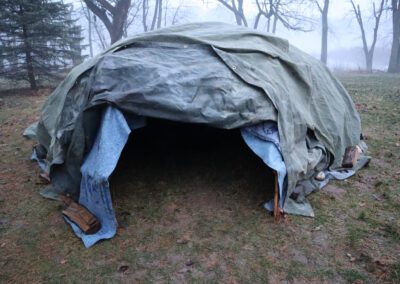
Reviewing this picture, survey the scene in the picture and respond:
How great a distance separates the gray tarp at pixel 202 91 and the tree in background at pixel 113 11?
10.8 m

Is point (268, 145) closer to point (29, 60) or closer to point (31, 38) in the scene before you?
point (31, 38)

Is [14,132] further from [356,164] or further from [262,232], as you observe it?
[356,164]

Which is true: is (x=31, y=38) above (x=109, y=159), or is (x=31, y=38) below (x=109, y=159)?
above

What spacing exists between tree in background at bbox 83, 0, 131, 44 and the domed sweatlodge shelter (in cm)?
1104

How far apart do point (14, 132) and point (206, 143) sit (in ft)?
13.7

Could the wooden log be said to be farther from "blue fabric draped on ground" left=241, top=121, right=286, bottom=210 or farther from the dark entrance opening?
"blue fabric draped on ground" left=241, top=121, right=286, bottom=210

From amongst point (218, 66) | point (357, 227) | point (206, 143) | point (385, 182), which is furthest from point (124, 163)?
point (385, 182)

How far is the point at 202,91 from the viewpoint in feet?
12.1

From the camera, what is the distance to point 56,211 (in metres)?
3.95

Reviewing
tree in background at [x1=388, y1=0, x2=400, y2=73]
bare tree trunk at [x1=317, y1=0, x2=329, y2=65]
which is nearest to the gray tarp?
tree in background at [x1=388, y1=0, x2=400, y2=73]

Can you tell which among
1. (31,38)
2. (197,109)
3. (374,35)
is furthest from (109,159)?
(374,35)

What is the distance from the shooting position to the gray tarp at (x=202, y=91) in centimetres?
358

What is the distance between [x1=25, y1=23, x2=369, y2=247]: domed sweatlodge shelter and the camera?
3523mm

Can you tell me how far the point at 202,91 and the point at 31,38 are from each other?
9.77 m
